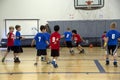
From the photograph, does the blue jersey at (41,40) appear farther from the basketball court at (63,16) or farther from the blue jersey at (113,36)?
the basketball court at (63,16)

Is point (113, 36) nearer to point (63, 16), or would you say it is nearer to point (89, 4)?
point (89, 4)

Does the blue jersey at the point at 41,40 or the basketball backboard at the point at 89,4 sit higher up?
the basketball backboard at the point at 89,4

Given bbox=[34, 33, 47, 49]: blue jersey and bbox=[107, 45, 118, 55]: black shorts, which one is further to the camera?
bbox=[34, 33, 47, 49]: blue jersey

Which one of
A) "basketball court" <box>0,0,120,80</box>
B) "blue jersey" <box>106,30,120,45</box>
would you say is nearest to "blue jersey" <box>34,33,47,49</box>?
"blue jersey" <box>106,30,120,45</box>

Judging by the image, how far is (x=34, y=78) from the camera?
9156 mm

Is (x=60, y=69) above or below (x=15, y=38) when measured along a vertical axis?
below

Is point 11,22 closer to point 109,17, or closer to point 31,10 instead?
point 31,10

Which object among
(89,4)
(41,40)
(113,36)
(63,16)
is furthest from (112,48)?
(63,16)

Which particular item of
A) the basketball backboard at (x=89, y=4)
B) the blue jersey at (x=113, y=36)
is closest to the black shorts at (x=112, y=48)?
the blue jersey at (x=113, y=36)

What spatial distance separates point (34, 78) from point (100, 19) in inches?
624

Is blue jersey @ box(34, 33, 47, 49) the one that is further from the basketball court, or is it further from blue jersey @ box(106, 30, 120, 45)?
the basketball court

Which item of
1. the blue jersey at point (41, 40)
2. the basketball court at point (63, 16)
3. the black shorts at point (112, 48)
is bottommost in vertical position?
the black shorts at point (112, 48)

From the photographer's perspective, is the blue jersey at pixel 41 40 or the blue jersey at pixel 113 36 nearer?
the blue jersey at pixel 113 36

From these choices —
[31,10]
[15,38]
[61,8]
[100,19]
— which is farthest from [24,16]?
[15,38]
